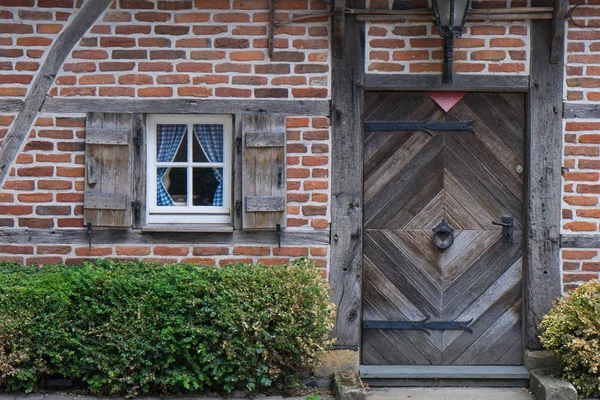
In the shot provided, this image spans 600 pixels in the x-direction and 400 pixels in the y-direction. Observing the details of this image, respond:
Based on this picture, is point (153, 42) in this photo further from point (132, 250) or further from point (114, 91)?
point (132, 250)

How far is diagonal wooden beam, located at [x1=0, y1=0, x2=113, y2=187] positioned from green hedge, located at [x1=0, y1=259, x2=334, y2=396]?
3.79 feet

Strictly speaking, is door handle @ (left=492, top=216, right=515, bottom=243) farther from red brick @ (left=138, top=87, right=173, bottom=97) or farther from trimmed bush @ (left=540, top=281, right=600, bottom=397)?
red brick @ (left=138, top=87, right=173, bottom=97)

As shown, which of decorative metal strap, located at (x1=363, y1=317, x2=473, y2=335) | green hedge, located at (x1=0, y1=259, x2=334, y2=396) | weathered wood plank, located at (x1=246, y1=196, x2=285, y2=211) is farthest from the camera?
decorative metal strap, located at (x1=363, y1=317, x2=473, y2=335)

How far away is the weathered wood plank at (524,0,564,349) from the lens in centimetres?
593

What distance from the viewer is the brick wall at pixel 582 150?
5918 millimetres

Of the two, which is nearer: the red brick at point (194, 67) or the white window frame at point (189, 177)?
the red brick at point (194, 67)

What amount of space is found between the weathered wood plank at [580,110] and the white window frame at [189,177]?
8.91ft

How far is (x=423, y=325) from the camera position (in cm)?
611

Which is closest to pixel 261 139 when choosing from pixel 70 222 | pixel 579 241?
pixel 70 222

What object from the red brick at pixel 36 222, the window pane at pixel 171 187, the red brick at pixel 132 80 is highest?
the red brick at pixel 132 80

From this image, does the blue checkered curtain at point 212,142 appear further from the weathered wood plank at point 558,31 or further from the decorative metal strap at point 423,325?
the weathered wood plank at point 558,31

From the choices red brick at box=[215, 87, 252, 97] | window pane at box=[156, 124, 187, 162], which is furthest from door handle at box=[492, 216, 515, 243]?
window pane at box=[156, 124, 187, 162]

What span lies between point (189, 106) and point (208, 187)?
0.69 metres

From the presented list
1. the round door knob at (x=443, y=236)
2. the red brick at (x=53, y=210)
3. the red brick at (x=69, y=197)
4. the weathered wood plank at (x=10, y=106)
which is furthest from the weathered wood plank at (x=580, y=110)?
the weathered wood plank at (x=10, y=106)
